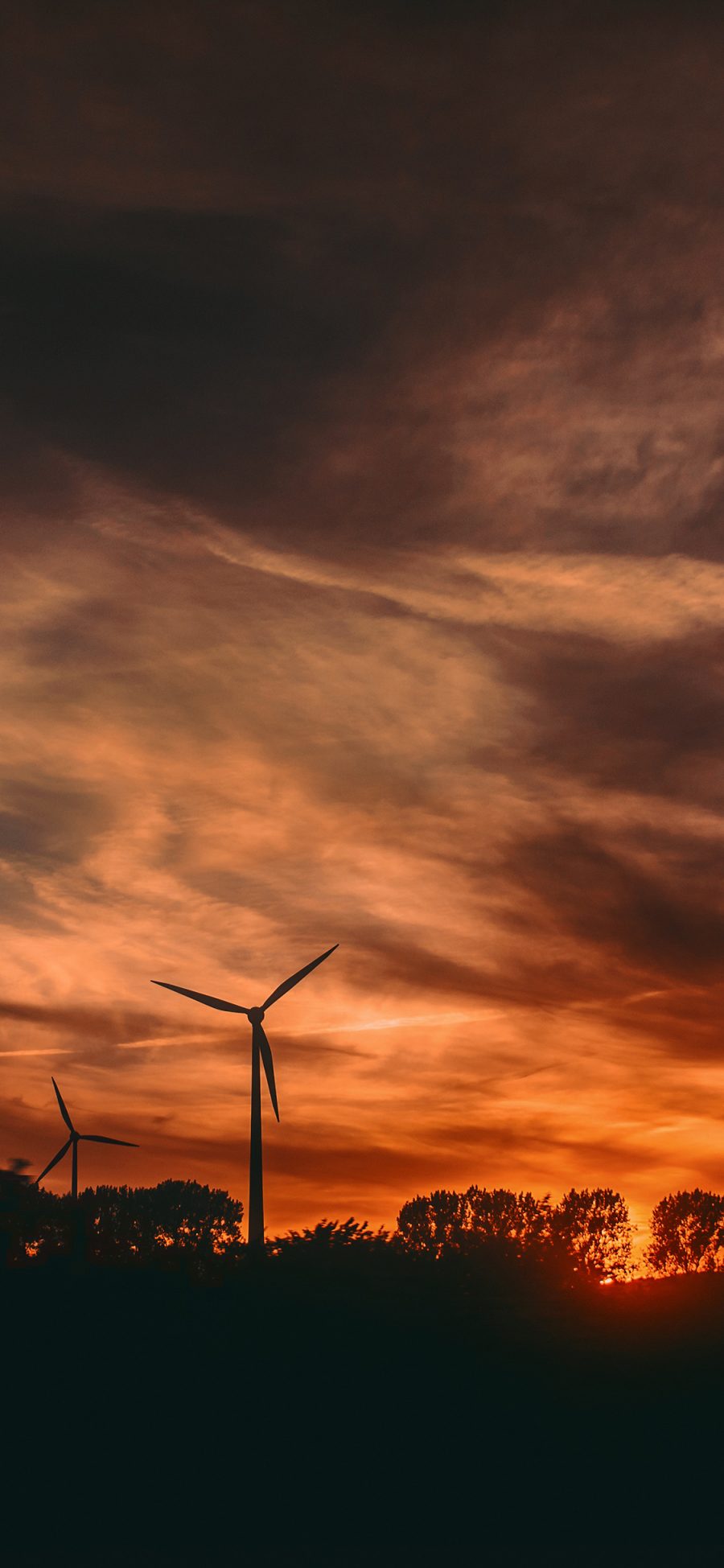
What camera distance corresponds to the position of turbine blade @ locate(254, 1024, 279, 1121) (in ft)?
330

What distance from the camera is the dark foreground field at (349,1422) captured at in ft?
155

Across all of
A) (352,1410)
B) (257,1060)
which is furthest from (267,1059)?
(352,1410)

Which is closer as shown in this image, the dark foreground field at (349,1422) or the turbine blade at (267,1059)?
the dark foreground field at (349,1422)

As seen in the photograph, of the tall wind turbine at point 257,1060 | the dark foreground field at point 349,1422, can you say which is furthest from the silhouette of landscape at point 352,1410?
the tall wind turbine at point 257,1060

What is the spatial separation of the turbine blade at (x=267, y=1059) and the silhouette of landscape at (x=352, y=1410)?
105 ft

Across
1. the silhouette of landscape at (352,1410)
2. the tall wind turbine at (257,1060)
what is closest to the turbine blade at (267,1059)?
the tall wind turbine at (257,1060)

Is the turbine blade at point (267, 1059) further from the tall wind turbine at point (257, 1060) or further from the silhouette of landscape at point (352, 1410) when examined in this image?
the silhouette of landscape at point (352, 1410)

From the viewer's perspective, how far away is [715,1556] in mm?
43750

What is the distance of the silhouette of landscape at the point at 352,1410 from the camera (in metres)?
47.5

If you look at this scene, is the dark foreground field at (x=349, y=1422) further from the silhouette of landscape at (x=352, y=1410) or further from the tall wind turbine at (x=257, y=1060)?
the tall wind turbine at (x=257, y=1060)

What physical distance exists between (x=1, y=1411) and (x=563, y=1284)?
27666 mm

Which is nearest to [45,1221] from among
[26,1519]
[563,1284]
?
[563,1284]

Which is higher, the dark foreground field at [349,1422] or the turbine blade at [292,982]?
the turbine blade at [292,982]

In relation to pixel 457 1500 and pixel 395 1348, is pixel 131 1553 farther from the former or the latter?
pixel 395 1348
